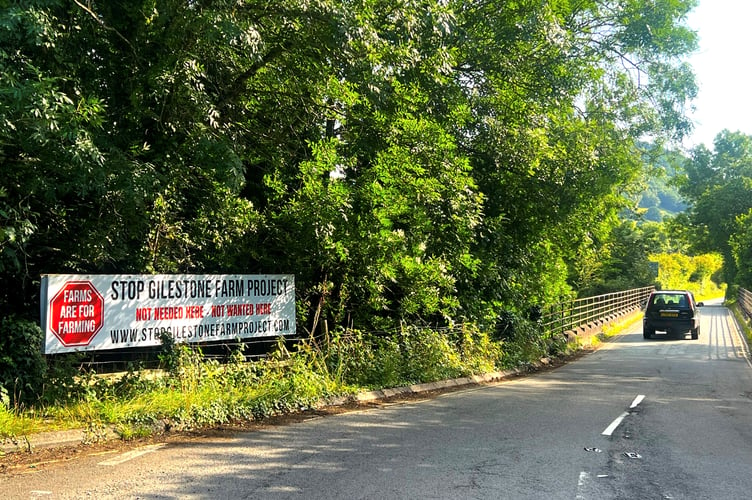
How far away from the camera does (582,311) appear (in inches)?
1088

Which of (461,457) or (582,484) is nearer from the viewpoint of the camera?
(582,484)

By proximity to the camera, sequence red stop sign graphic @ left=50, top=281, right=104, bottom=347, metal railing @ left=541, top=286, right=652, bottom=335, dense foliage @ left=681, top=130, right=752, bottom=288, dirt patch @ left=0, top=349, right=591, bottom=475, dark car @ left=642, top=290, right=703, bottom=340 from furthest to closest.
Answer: dense foliage @ left=681, top=130, right=752, bottom=288 < dark car @ left=642, top=290, right=703, bottom=340 < metal railing @ left=541, top=286, right=652, bottom=335 < red stop sign graphic @ left=50, top=281, right=104, bottom=347 < dirt patch @ left=0, top=349, right=591, bottom=475

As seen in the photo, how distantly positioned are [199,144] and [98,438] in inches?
146

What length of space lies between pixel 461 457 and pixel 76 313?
512 centimetres

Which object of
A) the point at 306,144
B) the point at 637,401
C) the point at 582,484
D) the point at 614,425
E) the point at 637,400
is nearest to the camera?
the point at 582,484

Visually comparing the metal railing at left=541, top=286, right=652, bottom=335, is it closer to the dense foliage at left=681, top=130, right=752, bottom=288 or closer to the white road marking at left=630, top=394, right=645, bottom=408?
the white road marking at left=630, top=394, right=645, bottom=408

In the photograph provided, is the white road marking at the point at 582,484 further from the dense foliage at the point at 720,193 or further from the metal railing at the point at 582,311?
the dense foliage at the point at 720,193

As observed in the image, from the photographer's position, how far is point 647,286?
4853 centimetres

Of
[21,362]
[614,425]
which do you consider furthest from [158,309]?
[614,425]

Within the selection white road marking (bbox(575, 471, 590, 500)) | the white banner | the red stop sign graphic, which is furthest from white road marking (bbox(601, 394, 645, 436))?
the red stop sign graphic

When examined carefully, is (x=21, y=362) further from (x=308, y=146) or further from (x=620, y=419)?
(x=620, y=419)

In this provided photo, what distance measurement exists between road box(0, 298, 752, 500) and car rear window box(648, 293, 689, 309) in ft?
51.1

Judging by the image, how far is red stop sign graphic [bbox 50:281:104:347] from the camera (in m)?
8.16

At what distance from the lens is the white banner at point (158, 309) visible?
27.0 feet
